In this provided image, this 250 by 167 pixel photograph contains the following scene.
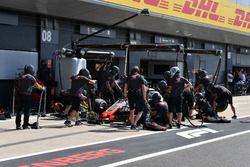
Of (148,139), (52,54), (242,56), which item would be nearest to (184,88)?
(148,139)

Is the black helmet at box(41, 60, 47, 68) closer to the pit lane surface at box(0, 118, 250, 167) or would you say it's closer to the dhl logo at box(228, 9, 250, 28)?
the pit lane surface at box(0, 118, 250, 167)

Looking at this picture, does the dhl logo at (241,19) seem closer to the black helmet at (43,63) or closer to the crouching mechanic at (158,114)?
the black helmet at (43,63)

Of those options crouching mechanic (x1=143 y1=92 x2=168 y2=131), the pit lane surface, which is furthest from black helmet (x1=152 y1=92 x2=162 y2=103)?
the pit lane surface

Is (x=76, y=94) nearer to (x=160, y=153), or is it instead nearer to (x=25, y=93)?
(x=25, y=93)

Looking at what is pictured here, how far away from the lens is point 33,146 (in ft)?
31.8

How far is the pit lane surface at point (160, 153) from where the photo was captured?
26.6 ft

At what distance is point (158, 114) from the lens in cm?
1293

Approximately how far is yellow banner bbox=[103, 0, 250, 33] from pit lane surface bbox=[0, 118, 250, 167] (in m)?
7.94

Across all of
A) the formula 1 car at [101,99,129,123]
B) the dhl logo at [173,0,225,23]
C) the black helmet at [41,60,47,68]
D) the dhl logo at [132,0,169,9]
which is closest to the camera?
the formula 1 car at [101,99,129,123]

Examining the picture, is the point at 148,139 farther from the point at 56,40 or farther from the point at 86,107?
the point at 56,40

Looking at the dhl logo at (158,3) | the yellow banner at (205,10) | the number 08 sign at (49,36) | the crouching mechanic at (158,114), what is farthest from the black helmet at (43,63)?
the crouching mechanic at (158,114)

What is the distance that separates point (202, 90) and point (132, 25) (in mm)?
6426

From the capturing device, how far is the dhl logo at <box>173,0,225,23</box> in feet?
74.0

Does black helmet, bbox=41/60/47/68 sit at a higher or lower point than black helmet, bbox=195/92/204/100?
higher
